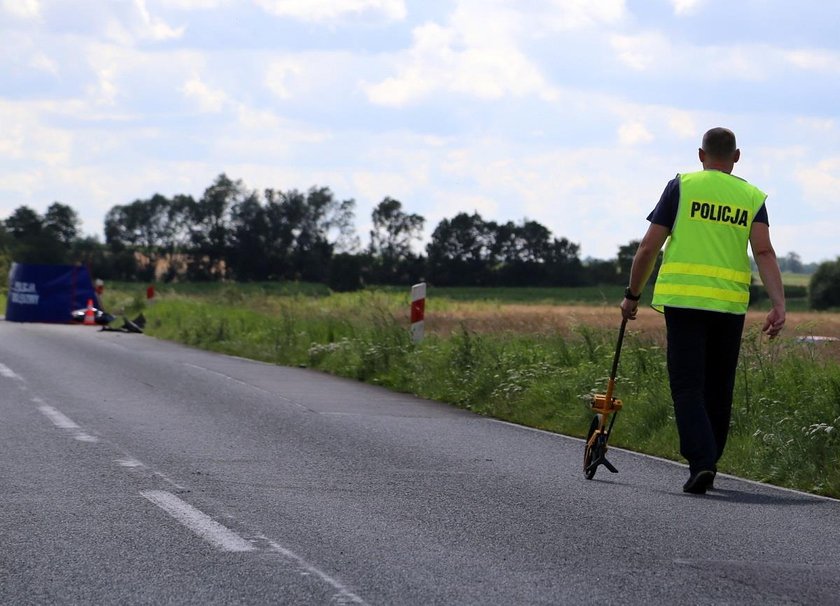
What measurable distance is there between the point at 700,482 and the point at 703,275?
4.10 ft

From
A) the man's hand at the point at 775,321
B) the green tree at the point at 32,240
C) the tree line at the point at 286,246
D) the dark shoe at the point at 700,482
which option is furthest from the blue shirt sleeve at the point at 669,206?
the green tree at the point at 32,240

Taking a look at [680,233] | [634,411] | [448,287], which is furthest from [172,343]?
[448,287]

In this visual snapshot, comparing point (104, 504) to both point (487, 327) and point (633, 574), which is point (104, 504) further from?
point (487, 327)

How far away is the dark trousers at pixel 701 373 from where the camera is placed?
7.94m

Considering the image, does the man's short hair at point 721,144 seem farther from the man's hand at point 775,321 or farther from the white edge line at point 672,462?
the white edge line at point 672,462

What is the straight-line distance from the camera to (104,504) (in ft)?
23.1

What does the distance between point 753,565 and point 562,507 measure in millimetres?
1661

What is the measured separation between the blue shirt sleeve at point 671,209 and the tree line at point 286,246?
69731 mm

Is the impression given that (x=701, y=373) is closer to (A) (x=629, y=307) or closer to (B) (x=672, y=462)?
(A) (x=629, y=307)

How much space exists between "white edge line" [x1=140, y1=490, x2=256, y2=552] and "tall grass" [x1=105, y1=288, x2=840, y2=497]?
4108 millimetres

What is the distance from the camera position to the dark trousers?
26.0 ft

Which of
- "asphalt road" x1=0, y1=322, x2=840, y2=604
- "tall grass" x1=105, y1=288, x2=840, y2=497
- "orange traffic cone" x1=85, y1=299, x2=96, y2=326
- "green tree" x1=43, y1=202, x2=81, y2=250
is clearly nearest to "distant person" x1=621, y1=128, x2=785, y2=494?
"asphalt road" x1=0, y1=322, x2=840, y2=604

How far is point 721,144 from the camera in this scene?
8.13m

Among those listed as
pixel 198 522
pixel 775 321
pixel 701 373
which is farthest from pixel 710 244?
pixel 198 522
